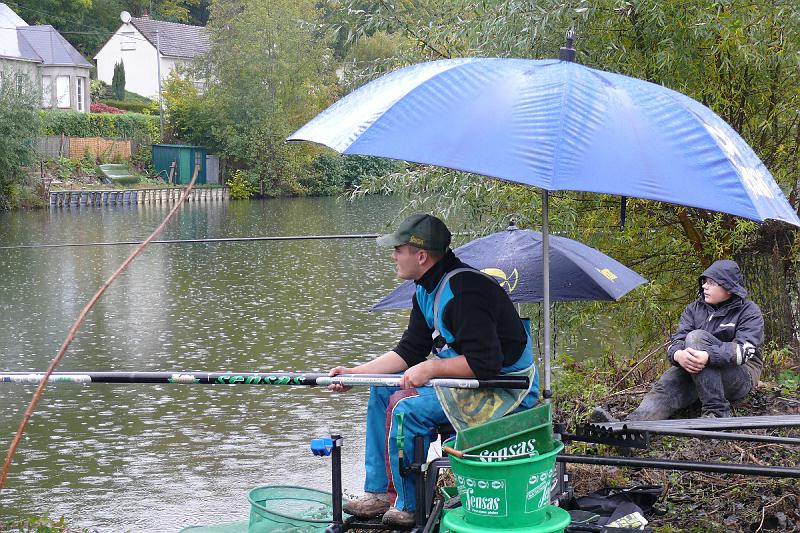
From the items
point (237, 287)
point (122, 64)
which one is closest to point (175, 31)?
point (122, 64)

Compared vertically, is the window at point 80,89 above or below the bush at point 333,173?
above

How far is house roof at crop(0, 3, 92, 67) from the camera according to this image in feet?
181

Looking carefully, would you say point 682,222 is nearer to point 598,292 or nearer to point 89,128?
point 598,292

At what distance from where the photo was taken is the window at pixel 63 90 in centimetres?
5750

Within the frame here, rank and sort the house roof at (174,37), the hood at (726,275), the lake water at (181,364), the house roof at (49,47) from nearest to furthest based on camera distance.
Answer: the hood at (726,275)
the lake water at (181,364)
the house roof at (49,47)
the house roof at (174,37)

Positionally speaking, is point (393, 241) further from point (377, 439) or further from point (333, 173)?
point (333, 173)

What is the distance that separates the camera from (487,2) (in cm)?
850

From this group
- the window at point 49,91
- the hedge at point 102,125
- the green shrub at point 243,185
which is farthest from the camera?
the window at point 49,91

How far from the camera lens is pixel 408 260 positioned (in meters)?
4.28

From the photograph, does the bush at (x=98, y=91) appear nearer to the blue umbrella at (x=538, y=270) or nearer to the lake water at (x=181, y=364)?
the lake water at (x=181, y=364)

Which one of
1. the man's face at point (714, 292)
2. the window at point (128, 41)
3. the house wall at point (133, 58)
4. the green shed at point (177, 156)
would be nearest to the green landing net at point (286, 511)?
the man's face at point (714, 292)

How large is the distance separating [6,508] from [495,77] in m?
6.02

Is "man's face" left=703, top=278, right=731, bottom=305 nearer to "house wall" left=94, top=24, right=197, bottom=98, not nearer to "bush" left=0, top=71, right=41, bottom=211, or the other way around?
"bush" left=0, top=71, right=41, bottom=211

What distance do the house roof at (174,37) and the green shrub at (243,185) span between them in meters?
15.7
